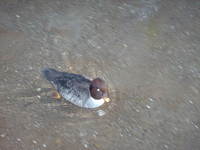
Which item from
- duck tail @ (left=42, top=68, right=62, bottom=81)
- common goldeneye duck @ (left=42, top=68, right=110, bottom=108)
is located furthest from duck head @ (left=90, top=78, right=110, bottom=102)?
duck tail @ (left=42, top=68, right=62, bottom=81)

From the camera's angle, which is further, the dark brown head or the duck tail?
the duck tail

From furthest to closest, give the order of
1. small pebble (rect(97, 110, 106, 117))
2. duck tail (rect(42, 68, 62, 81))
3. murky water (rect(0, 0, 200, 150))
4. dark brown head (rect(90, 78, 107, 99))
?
duck tail (rect(42, 68, 62, 81)) → small pebble (rect(97, 110, 106, 117)) → dark brown head (rect(90, 78, 107, 99)) → murky water (rect(0, 0, 200, 150))

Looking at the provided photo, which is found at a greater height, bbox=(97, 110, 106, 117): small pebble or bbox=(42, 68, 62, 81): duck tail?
bbox=(42, 68, 62, 81): duck tail

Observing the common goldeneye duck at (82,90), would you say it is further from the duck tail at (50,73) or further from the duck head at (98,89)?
the duck tail at (50,73)

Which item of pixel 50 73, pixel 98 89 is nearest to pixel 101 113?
pixel 98 89

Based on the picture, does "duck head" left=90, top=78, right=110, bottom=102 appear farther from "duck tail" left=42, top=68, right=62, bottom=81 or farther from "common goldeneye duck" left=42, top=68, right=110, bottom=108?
"duck tail" left=42, top=68, right=62, bottom=81

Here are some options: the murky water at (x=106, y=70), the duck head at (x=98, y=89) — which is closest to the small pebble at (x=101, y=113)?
the murky water at (x=106, y=70)

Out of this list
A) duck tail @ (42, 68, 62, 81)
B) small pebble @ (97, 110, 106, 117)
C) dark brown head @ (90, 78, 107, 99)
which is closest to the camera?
dark brown head @ (90, 78, 107, 99)

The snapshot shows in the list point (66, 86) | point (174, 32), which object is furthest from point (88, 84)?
point (174, 32)
